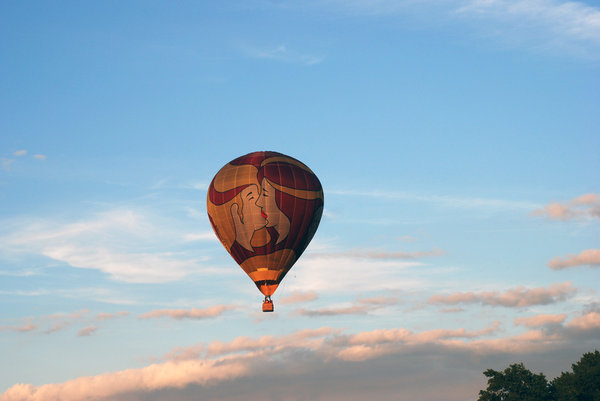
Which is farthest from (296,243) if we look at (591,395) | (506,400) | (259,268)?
(591,395)

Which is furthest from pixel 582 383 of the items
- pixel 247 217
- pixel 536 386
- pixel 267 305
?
pixel 247 217

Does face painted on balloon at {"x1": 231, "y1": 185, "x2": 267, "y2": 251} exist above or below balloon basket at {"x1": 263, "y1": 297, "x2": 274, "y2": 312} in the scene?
above

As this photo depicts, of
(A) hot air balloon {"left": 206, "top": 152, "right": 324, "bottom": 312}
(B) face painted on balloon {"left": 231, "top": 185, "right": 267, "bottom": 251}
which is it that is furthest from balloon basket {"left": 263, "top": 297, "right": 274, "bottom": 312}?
(B) face painted on balloon {"left": 231, "top": 185, "right": 267, "bottom": 251}

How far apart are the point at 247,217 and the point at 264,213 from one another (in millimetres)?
1565

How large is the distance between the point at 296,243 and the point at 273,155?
26.6ft

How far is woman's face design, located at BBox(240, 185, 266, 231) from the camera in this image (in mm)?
63312

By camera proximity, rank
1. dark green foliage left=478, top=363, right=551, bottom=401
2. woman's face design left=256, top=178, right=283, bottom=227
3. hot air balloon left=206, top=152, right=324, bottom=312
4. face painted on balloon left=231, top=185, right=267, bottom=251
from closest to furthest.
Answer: woman's face design left=256, top=178, right=283, bottom=227 < face painted on balloon left=231, top=185, right=267, bottom=251 < hot air balloon left=206, top=152, right=324, bottom=312 < dark green foliage left=478, top=363, right=551, bottom=401

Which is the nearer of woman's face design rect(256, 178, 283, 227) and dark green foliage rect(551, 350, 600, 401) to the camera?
woman's face design rect(256, 178, 283, 227)

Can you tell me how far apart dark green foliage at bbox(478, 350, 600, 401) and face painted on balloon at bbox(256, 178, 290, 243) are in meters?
28.5

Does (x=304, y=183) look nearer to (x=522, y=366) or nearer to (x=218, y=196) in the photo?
(x=218, y=196)

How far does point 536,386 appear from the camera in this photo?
242 ft

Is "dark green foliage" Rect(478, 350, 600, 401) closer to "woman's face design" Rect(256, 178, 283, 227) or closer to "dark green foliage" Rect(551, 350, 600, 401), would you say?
"dark green foliage" Rect(551, 350, 600, 401)

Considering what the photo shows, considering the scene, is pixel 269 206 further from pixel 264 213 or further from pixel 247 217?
pixel 247 217

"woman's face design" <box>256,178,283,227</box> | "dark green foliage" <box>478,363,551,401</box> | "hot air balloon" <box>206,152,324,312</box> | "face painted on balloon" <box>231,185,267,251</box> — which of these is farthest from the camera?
"dark green foliage" <box>478,363,551,401</box>
